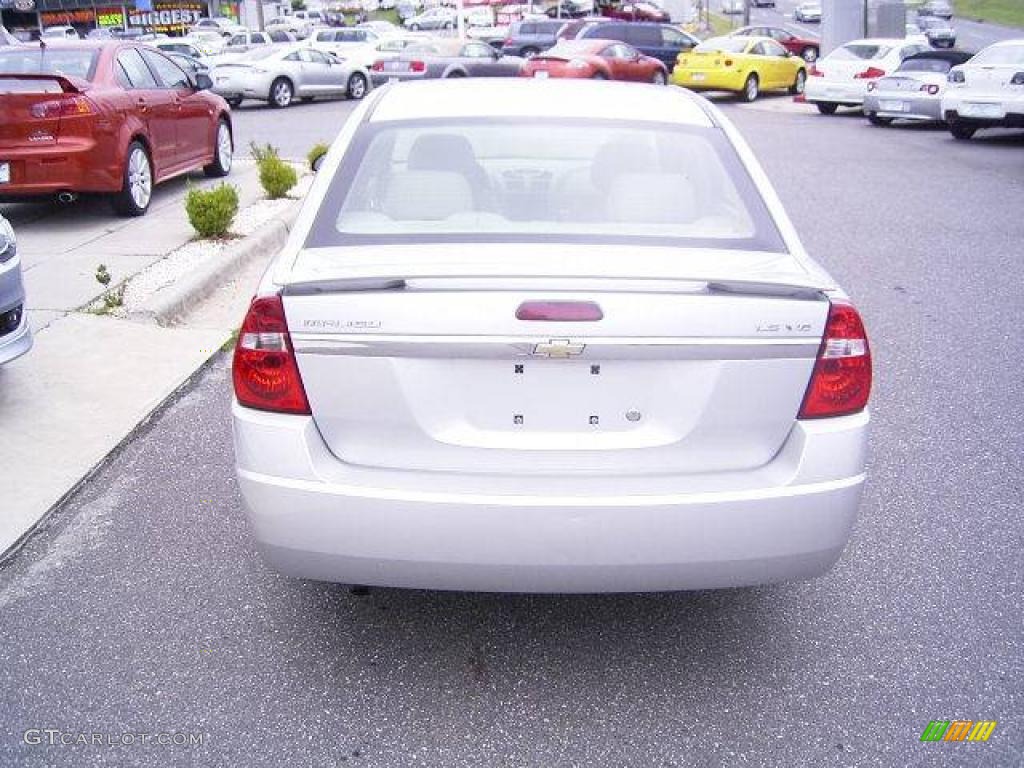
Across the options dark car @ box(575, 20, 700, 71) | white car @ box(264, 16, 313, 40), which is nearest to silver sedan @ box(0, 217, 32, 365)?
dark car @ box(575, 20, 700, 71)

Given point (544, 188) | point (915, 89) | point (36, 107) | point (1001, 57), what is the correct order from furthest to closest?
point (915, 89) → point (1001, 57) → point (36, 107) → point (544, 188)

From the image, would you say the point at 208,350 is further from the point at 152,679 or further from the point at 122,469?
the point at 152,679

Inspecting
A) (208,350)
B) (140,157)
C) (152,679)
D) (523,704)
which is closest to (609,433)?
(523,704)

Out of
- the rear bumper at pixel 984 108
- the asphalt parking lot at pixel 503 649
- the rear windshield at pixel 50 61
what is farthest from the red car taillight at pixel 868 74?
the asphalt parking lot at pixel 503 649

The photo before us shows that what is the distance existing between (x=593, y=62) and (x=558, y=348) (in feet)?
81.9

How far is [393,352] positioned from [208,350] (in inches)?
158

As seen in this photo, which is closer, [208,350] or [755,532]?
[755,532]

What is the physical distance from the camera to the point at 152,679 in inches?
133

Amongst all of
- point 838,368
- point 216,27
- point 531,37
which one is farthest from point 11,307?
point 216,27

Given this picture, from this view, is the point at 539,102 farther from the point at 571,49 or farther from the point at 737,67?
the point at 571,49

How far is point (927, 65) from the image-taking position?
20.5 metres

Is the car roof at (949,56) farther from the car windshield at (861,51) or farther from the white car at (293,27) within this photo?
the white car at (293,27)

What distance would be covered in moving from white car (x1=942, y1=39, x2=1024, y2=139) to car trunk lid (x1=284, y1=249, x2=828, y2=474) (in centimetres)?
1558

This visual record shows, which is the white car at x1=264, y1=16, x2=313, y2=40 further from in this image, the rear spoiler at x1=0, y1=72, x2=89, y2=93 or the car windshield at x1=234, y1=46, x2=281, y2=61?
the rear spoiler at x1=0, y1=72, x2=89, y2=93
